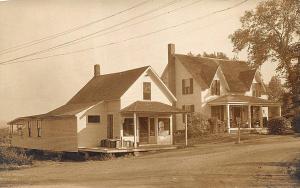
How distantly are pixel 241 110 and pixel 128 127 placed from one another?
46.9 ft

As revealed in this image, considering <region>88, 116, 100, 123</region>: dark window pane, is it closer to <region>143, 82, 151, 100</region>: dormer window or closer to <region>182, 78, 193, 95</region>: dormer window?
<region>143, 82, 151, 100</region>: dormer window

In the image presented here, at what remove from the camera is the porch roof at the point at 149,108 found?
27.0 meters

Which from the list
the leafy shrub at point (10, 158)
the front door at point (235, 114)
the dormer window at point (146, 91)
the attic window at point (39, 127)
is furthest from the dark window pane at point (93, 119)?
the front door at point (235, 114)

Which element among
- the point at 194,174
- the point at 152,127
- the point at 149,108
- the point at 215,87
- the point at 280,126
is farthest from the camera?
the point at 215,87

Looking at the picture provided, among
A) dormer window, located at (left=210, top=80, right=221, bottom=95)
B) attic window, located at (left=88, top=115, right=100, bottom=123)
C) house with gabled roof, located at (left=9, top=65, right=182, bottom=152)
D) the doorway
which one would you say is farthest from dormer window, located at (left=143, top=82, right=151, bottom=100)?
dormer window, located at (left=210, top=80, right=221, bottom=95)

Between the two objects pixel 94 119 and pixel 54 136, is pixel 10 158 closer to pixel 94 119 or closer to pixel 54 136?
pixel 94 119

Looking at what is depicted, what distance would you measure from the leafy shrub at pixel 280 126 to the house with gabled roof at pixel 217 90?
3.45m

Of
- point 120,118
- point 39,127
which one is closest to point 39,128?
point 39,127

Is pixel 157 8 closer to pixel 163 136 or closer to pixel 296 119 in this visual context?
pixel 163 136

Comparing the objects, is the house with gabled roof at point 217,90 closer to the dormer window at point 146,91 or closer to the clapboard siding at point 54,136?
the dormer window at point 146,91

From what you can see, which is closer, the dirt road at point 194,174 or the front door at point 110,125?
the dirt road at point 194,174

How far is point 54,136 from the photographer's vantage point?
98.7 feet

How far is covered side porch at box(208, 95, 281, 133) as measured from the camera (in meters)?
35.6

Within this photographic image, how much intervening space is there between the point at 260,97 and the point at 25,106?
2520 centimetres
